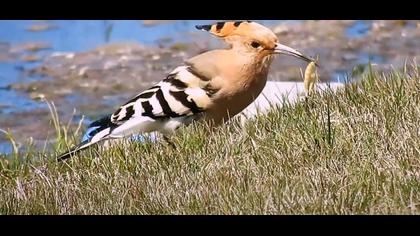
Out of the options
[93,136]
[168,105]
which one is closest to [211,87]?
[168,105]

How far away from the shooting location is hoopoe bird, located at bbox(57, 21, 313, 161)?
15.2ft

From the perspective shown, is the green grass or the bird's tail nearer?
the green grass

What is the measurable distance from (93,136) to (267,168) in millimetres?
1083

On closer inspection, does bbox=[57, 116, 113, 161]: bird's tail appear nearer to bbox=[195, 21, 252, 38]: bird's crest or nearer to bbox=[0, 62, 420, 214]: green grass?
bbox=[0, 62, 420, 214]: green grass

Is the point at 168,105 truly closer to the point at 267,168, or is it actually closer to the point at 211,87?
the point at 211,87

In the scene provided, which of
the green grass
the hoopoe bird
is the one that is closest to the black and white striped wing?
the hoopoe bird

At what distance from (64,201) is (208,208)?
63 centimetres

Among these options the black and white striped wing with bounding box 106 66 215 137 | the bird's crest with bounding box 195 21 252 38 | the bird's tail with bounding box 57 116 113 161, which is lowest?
the bird's tail with bounding box 57 116 113 161

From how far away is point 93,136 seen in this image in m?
4.91

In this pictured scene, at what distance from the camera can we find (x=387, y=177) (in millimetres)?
3867

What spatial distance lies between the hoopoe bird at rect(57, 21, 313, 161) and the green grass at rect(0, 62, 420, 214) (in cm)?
10

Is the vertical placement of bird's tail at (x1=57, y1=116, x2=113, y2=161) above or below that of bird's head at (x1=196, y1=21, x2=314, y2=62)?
below

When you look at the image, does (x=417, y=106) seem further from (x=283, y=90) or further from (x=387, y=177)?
(x=283, y=90)

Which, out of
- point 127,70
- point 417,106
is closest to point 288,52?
point 417,106
